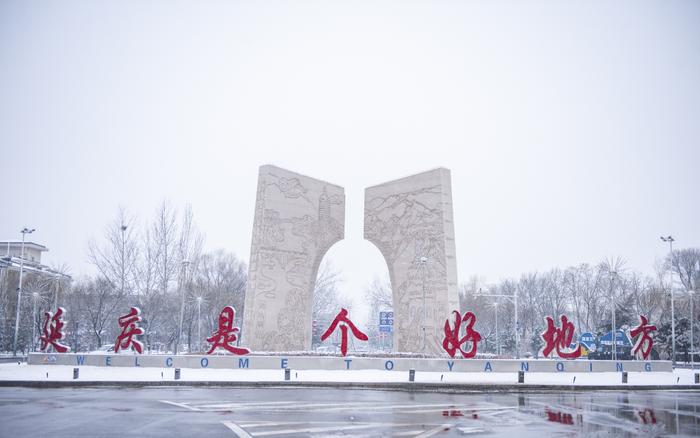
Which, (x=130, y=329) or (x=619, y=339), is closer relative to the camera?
(x=130, y=329)

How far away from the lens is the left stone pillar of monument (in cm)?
2598

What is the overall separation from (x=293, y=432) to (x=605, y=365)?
2063cm

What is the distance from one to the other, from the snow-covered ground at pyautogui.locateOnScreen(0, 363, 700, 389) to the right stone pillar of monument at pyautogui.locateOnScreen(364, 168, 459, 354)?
175 inches

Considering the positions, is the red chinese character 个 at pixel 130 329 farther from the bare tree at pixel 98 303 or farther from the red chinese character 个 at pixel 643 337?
the red chinese character 个 at pixel 643 337

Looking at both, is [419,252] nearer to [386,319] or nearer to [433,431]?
[386,319]

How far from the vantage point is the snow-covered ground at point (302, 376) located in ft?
59.9

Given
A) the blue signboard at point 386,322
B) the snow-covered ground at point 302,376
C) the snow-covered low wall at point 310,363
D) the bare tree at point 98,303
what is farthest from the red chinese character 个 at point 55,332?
the blue signboard at point 386,322

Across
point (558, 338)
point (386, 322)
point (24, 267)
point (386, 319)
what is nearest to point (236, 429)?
point (558, 338)

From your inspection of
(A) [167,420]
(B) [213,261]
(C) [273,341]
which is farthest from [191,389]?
(B) [213,261]

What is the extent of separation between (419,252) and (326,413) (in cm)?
1623

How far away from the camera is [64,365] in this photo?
2344 cm

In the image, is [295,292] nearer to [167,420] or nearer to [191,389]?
[191,389]

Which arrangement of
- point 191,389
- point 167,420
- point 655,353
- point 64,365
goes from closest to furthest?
point 167,420
point 191,389
point 64,365
point 655,353

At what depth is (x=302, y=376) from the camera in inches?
772
